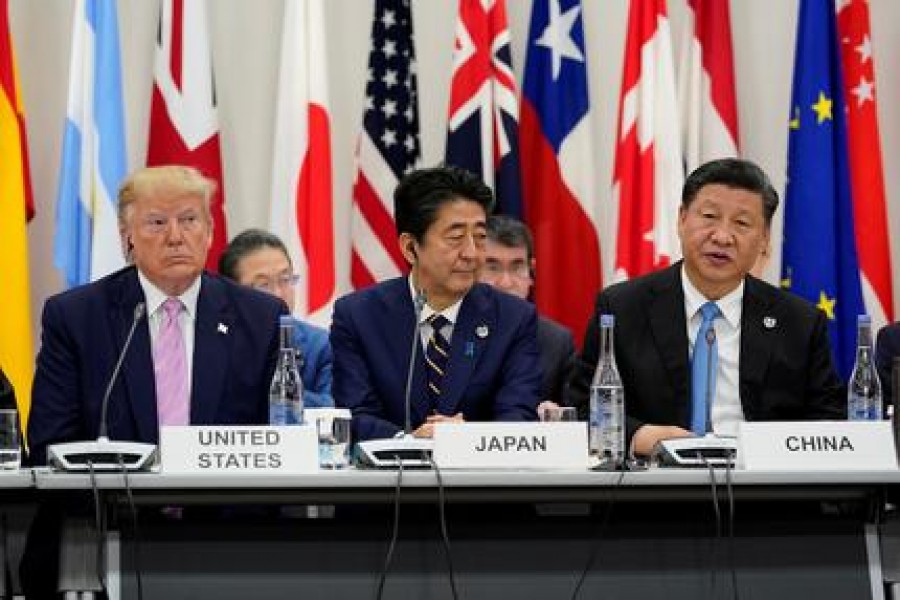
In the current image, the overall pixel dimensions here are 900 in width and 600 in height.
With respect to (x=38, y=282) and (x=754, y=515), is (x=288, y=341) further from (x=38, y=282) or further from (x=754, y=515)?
(x=38, y=282)

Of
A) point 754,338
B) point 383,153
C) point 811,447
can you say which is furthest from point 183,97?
point 811,447

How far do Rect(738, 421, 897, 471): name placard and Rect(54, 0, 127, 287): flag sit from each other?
3.65 meters

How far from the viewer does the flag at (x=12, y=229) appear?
6.63m

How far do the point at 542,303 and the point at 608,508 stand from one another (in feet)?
11.3

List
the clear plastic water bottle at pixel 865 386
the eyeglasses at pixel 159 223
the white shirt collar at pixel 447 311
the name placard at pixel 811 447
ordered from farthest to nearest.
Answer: the white shirt collar at pixel 447 311
the eyeglasses at pixel 159 223
the clear plastic water bottle at pixel 865 386
the name placard at pixel 811 447

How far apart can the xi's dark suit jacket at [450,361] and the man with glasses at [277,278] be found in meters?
1.08

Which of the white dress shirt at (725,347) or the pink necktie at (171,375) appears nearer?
the pink necktie at (171,375)

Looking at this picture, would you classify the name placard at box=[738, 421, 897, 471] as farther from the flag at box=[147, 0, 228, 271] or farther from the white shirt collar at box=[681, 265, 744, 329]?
the flag at box=[147, 0, 228, 271]

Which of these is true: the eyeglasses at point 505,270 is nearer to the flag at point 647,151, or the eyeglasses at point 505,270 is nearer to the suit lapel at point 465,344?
the flag at point 647,151

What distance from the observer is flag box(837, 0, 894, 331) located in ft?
23.2

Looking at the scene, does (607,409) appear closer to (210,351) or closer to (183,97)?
(210,351)

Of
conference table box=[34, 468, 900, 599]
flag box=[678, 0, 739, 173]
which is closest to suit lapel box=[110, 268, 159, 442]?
conference table box=[34, 468, 900, 599]

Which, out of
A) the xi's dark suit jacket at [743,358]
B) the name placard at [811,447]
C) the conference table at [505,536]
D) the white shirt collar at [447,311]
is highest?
the white shirt collar at [447,311]

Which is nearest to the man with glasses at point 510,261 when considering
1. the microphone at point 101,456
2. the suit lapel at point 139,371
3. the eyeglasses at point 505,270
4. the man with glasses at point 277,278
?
the eyeglasses at point 505,270
